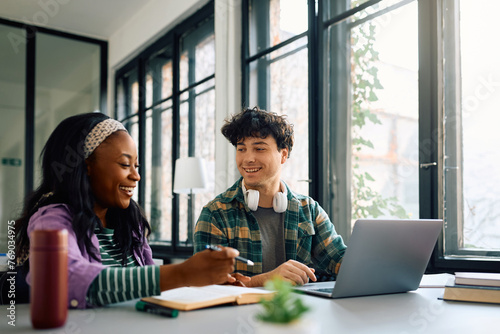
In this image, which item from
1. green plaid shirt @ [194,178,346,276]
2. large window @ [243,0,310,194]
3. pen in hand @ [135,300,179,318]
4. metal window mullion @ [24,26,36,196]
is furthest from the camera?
metal window mullion @ [24,26,36,196]

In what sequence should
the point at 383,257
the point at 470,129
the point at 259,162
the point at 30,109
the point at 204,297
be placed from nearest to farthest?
the point at 204,297 < the point at 383,257 < the point at 259,162 < the point at 470,129 < the point at 30,109

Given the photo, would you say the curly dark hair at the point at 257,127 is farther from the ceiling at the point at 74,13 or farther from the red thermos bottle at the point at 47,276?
the ceiling at the point at 74,13

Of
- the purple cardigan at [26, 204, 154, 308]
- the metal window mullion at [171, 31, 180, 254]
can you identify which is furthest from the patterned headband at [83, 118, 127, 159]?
the metal window mullion at [171, 31, 180, 254]

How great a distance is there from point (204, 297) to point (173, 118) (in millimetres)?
4022

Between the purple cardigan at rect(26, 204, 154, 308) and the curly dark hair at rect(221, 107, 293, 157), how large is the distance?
1.02 meters

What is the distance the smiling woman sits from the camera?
1.16 meters

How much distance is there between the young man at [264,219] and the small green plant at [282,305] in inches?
53.7

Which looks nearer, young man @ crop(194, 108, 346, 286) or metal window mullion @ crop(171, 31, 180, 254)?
young man @ crop(194, 108, 346, 286)

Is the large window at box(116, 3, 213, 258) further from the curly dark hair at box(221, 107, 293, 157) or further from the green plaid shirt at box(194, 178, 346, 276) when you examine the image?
the green plaid shirt at box(194, 178, 346, 276)

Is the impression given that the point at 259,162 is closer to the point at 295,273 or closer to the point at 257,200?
the point at 257,200

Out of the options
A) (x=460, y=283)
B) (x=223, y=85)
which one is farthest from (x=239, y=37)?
(x=460, y=283)

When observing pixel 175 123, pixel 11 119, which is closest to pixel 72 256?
pixel 175 123

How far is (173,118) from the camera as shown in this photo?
16.7 feet

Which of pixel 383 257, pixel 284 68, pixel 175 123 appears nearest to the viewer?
pixel 383 257
